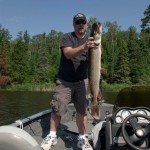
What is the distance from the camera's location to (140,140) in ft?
15.6

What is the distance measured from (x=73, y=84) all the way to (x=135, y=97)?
1222mm

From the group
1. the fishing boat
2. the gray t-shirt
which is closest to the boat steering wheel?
the fishing boat

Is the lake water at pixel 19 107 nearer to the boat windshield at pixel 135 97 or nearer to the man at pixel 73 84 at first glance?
the boat windshield at pixel 135 97

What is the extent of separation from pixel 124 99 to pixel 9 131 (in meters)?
2.81

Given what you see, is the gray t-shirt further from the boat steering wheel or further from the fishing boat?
the boat steering wheel

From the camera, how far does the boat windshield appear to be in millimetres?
6543

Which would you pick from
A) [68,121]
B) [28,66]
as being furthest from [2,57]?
[68,121]

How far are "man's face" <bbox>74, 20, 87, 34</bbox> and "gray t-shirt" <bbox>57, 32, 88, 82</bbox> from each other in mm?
116

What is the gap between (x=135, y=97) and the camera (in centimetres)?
662

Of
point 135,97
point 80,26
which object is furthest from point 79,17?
point 135,97

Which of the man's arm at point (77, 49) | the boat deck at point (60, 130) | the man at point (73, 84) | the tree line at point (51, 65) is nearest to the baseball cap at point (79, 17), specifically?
the man at point (73, 84)

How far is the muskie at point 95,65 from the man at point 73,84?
421 mm

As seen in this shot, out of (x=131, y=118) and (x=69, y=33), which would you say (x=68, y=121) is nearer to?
(x=69, y=33)

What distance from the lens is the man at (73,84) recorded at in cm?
581
